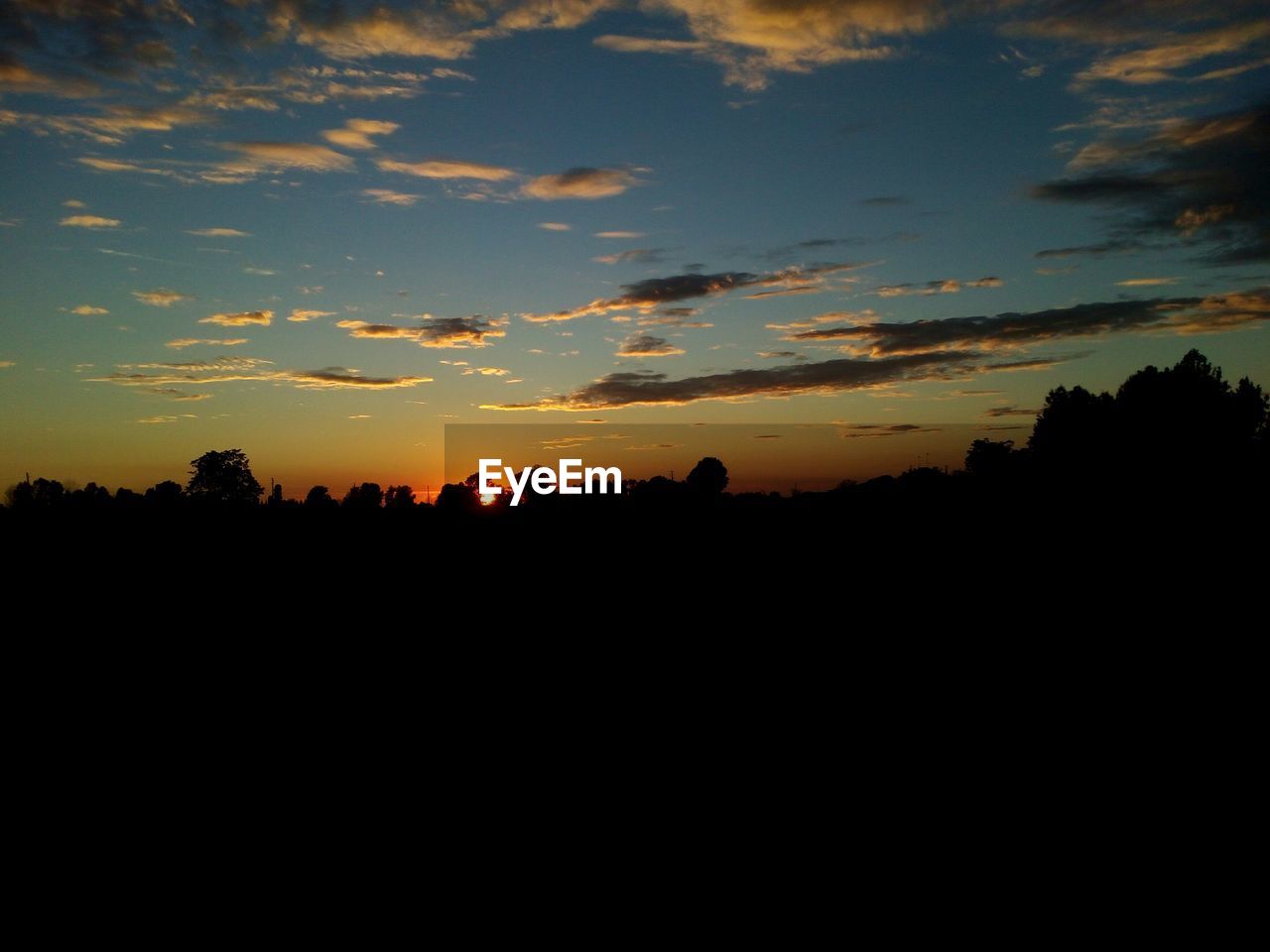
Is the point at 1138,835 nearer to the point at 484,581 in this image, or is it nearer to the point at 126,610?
the point at 484,581

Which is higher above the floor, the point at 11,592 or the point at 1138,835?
the point at 11,592

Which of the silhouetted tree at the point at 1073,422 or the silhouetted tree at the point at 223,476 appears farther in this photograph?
the silhouetted tree at the point at 223,476

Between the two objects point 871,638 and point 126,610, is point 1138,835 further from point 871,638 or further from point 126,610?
point 126,610

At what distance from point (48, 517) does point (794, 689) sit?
30031mm

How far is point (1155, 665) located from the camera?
13.9 metres

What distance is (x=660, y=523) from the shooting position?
28906 mm

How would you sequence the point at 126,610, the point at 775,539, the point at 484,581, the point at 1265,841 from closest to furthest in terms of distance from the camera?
1. the point at 1265,841
2. the point at 126,610
3. the point at 484,581
4. the point at 775,539

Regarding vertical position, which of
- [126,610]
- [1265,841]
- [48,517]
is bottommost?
[1265,841]

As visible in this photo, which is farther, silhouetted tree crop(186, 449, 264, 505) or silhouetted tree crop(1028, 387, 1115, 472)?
silhouetted tree crop(186, 449, 264, 505)

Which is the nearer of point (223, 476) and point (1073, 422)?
point (1073, 422)

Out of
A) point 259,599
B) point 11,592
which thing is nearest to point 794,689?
point 259,599

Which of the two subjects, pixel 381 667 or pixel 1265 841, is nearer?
pixel 1265 841

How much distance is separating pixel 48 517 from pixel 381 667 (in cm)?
2298

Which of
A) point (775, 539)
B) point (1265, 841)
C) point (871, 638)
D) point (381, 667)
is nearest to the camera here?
point (1265, 841)
